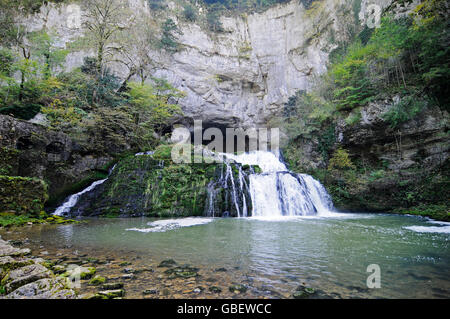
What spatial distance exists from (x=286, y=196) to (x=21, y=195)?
35.5 ft

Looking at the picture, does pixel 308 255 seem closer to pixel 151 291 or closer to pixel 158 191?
pixel 151 291

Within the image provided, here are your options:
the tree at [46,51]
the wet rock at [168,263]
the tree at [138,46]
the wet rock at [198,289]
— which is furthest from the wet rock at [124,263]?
the tree at [46,51]

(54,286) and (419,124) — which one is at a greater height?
(419,124)

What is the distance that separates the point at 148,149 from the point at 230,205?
7.19 m

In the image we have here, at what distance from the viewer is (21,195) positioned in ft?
22.3

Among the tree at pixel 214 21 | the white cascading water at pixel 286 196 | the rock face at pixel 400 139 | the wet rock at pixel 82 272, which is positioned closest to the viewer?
the wet rock at pixel 82 272

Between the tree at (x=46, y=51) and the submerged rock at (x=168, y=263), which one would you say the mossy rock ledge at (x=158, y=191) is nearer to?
the submerged rock at (x=168, y=263)

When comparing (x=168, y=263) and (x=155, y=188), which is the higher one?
(x=155, y=188)

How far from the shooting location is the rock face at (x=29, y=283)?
1839 millimetres

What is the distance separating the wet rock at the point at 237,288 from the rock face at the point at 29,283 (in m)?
1.49

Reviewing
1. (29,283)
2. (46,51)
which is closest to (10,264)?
(29,283)

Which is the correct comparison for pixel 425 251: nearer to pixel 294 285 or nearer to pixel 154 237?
pixel 294 285
